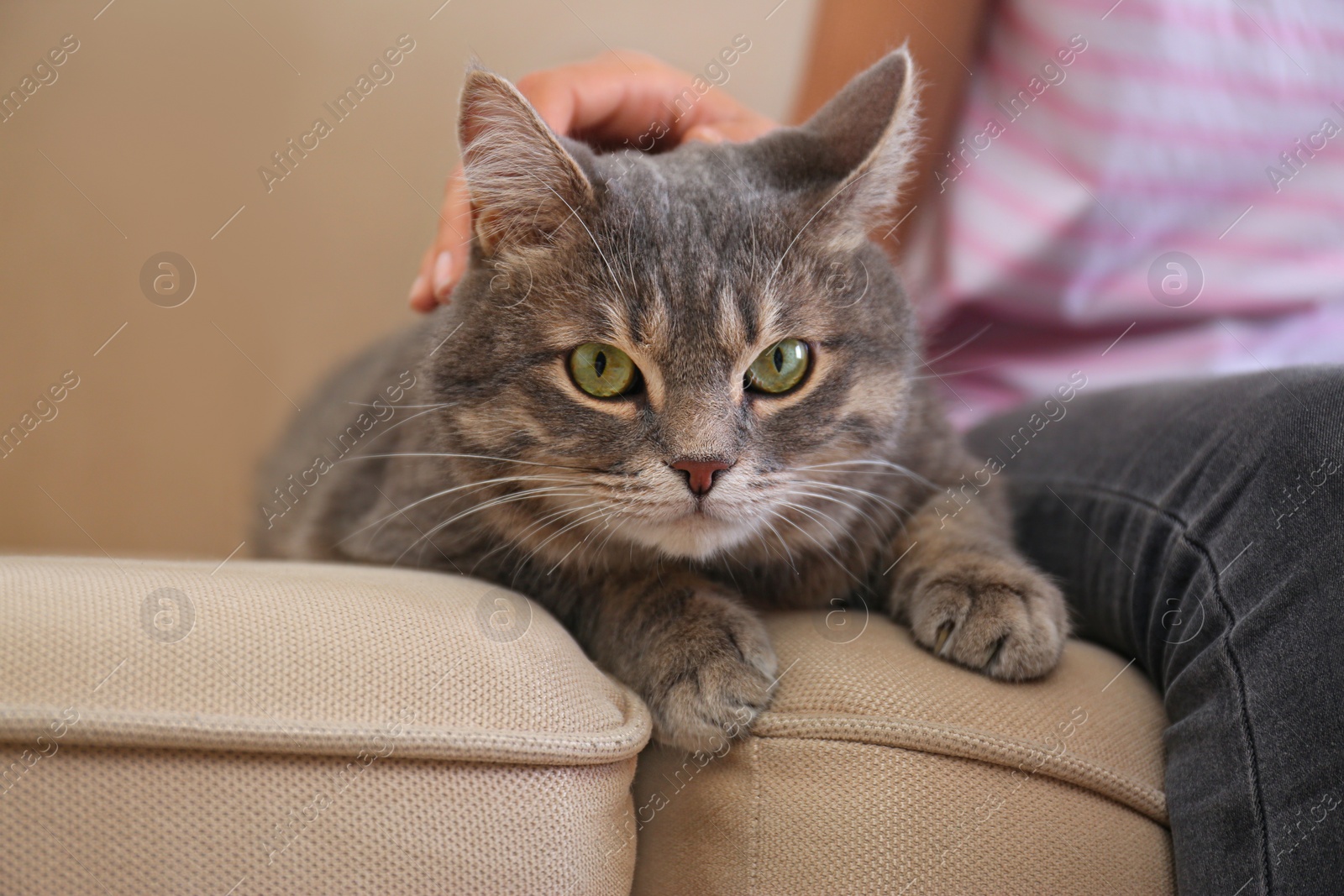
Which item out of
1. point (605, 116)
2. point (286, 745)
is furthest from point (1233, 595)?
point (605, 116)

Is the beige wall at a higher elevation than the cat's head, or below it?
higher

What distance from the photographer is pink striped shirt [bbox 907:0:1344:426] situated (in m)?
1.44

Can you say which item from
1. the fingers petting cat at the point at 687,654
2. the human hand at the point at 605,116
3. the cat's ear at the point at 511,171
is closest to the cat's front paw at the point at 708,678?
the fingers petting cat at the point at 687,654

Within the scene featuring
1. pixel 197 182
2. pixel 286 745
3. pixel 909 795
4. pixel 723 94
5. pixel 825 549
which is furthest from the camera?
pixel 197 182

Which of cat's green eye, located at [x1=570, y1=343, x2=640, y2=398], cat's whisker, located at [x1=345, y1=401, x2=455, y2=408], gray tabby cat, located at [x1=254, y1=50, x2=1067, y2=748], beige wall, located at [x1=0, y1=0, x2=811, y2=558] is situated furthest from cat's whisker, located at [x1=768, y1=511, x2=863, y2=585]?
beige wall, located at [x1=0, y1=0, x2=811, y2=558]

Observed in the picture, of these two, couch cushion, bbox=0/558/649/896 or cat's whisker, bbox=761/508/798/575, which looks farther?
cat's whisker, bbox=761/508/798/575

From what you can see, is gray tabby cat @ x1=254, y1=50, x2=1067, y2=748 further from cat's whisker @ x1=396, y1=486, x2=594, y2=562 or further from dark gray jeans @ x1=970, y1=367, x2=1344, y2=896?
dark gray jeans @ x1=970, y1=367, x2=1344, y2=896

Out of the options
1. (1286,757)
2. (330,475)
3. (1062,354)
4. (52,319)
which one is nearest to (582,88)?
(330,475)

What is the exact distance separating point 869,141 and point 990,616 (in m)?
0.62

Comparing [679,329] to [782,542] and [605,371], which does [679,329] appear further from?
[782,542]

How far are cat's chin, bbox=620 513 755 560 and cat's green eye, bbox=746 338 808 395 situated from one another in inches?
6.9

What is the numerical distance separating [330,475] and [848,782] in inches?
43.6

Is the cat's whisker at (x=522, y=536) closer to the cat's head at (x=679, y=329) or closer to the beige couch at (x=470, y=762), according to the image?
the cat's head at (x=679, y=329)

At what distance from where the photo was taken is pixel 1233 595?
93 centimetres
